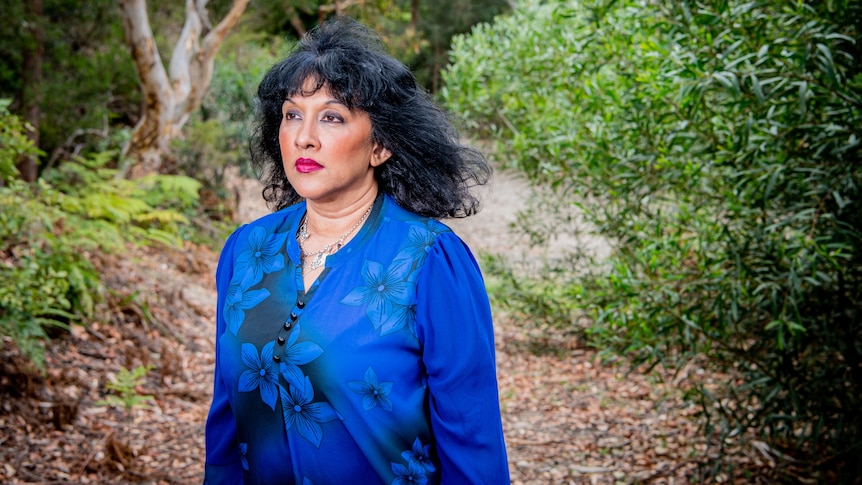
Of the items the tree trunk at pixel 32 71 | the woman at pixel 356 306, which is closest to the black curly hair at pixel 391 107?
the woman at pixel 356 306

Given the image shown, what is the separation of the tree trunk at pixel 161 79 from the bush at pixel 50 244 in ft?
4.55

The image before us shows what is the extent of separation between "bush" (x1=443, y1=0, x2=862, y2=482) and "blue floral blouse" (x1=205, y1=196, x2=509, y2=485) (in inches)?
64.6

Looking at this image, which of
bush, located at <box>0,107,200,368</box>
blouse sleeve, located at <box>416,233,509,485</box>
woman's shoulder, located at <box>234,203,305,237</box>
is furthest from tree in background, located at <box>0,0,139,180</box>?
blouse sleeve, located at <box>416,233,509,485</box>

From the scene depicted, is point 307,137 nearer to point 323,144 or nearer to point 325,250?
point 323,144

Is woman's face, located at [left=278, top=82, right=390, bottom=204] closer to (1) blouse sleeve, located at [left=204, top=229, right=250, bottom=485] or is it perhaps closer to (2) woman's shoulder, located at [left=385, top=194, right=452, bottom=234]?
(2) woman's shoulder, located at [left=385, top=194, right=452, bottom=234]

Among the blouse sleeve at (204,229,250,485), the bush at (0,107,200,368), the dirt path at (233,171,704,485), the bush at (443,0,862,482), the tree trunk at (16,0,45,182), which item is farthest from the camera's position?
the tree trunk at (16,0,45,182)

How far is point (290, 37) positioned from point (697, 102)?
16.5m

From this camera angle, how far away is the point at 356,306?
1.70 metres

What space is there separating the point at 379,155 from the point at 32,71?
25.8ft

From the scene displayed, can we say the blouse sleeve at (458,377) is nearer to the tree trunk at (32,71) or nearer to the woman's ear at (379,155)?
the woman's ear at (379,155)

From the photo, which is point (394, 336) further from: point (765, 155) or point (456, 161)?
point (765, 155)

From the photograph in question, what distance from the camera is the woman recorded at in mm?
1673

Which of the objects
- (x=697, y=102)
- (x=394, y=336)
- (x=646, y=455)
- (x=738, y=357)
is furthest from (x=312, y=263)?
(x=646, y=455)

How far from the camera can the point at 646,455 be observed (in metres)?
4.62
